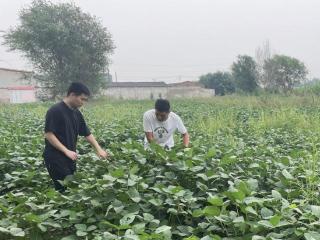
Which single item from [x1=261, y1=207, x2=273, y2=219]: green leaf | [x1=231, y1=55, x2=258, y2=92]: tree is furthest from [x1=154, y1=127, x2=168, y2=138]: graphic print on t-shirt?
[x1=231, y1=55, x2=258, y2=92]: tree

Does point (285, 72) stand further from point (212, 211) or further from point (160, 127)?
point (212, 211)

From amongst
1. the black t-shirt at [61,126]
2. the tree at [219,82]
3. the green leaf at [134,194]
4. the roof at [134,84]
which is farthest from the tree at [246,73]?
the green leaf at [134,194]

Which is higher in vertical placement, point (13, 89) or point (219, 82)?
point (219, 82)

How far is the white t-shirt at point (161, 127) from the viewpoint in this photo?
16.6 ft

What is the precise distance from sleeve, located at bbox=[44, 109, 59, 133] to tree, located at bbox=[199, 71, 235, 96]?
46.7 m

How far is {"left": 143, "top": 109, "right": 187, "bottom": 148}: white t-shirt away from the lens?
506 cm

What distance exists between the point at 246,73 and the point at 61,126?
1395 inches

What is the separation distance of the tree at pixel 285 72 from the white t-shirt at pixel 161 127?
31.8 meters

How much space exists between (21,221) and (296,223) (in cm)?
154

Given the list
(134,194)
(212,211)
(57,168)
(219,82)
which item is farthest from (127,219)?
(219,82)

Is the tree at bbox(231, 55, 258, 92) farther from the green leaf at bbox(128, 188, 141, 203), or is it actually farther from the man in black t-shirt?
the green leaf at bbox(128, 188, 141, 203)

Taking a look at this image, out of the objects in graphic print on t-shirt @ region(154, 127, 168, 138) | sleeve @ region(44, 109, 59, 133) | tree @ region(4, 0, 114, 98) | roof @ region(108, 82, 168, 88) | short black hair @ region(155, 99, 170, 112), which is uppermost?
tree @ region(4, 0, 114, 98)

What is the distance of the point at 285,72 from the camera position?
3569cm

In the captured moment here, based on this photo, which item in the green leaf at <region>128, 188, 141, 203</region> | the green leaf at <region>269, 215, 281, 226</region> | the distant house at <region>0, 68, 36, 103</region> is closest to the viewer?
the green leaf at <region>269, 215, 281, 226</region>
